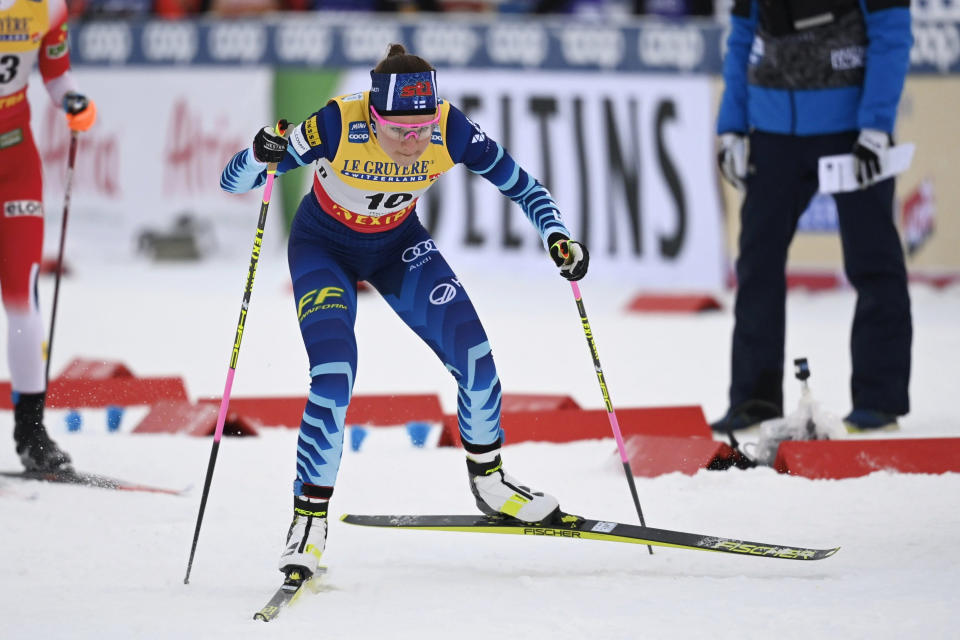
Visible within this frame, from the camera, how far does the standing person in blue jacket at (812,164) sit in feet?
22.1

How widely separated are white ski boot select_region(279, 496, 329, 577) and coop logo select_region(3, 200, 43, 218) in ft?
7.65

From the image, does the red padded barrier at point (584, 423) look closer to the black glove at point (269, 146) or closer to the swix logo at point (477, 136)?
the swix logo at point (477, 136)

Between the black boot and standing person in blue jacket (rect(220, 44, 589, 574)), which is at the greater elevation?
standing person in blue jacket (rect(220, 44, 589, 574))

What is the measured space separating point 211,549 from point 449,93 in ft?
24.5

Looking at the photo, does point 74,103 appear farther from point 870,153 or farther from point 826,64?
point 870,153

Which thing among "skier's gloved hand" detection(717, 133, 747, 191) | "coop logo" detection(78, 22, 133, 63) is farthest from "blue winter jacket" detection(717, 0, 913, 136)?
"coop logo" detection(78, 22, 133, 63)

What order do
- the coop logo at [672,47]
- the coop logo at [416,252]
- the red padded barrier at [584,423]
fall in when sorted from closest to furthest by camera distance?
the coop logo at [416,252], the red padded barrier at [584,423], the coop logo at [672,47]

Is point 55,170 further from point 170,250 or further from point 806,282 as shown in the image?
point 806,282

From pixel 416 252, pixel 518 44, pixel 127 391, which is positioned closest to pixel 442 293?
pixel 416 252

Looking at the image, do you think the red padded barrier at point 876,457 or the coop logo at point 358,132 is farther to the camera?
the red padded barrier at point 876,457

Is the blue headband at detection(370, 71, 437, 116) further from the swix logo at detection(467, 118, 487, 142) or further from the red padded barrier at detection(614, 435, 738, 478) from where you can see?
the red padded barrier at detection(614, 435, 738, 478)

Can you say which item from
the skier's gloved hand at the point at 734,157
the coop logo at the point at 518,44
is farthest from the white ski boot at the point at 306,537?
the coop logo at the point at 518,44

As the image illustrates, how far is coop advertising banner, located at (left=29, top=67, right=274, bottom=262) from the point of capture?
523 inches

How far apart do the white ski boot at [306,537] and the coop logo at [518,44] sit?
25.0ft
